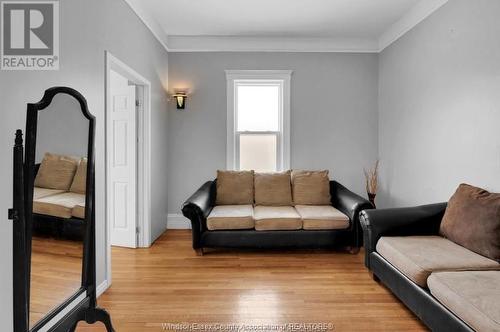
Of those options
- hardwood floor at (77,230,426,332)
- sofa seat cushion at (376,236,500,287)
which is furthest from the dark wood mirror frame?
sofa seat cushion at (376,236,500,287)

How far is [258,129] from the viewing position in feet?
16.9

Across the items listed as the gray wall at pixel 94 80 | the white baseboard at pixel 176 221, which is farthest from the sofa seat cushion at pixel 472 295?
the white baseboard at pixel 176 221

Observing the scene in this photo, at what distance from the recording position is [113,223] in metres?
4.26

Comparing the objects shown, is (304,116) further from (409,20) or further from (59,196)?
(59,196)

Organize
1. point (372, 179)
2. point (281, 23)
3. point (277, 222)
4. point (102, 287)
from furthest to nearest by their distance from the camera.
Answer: point (372, 179) < point (281, 23) < point (277, 222) < point (102, 287)

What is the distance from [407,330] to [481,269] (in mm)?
621

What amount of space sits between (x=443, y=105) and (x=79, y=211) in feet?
11.0

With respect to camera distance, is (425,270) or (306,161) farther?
(306,161)

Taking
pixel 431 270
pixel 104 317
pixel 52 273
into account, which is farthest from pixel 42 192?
pixel 431 270

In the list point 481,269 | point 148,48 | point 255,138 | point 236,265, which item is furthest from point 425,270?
point 148,48

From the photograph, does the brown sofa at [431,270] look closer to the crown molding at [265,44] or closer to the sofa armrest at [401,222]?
the sofa armrest at [401,222]

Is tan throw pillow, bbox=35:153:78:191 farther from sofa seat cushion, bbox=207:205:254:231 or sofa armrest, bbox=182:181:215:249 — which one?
sofa seat cushion, bbox=207:205:254:231

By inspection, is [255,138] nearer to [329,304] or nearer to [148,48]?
[148,48]

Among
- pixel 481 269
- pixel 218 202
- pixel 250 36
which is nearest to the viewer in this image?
pixel 481 269
